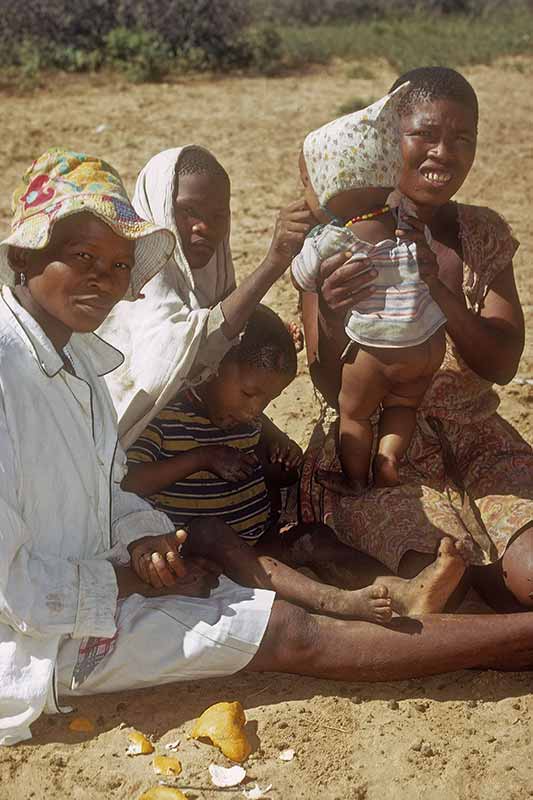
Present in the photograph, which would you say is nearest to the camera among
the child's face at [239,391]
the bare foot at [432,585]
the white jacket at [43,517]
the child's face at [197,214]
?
the white jacket at [43,517]

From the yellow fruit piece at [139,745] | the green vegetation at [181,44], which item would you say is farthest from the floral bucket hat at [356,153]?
the green vegetation at [181,44]

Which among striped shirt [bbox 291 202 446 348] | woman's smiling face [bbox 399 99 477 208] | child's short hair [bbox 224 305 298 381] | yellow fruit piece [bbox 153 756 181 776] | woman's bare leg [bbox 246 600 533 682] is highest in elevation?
woman's smiling face [bbox 399 99 477 208]

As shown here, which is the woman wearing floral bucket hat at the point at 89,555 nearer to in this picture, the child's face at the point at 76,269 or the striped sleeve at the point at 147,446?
the child's face at the point at 76,269

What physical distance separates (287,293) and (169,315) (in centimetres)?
286

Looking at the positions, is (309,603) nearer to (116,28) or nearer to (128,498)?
(128,498)

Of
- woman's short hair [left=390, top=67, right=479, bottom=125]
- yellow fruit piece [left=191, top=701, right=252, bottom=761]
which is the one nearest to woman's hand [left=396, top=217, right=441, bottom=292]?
woman's short hair [left=390, top=67, right=479, bottom=125]

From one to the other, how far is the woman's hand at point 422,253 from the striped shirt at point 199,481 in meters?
0.84

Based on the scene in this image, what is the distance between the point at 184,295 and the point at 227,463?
2.11 feet

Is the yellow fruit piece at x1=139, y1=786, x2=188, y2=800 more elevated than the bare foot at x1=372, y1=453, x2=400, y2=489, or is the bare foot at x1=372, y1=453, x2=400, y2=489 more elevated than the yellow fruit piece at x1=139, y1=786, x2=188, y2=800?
the bare foot at x1=372, y1=453, x2=400, y2=489

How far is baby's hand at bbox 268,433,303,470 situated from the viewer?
3.69 metres

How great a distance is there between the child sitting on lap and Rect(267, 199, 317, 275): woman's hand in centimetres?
32

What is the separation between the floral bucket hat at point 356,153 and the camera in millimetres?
3223

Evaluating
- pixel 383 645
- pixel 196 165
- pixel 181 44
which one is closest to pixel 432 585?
pixel 383 645

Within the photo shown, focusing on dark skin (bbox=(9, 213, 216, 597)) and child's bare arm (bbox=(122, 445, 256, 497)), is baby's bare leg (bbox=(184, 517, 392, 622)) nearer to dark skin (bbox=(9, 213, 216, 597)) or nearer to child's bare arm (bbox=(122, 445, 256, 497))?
child's bare arm (bbox=(122, 445, 256, 497))
